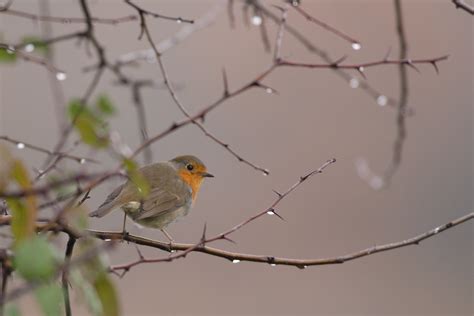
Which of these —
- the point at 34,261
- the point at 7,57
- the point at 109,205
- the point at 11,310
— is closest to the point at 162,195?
the point at 109,205

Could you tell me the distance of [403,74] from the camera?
7.60 feet

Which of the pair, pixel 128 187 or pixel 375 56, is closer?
pixel 128 187

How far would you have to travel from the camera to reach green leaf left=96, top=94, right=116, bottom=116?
127 centimetres

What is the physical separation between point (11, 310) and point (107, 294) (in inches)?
6.4

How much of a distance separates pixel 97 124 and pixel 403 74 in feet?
4.71

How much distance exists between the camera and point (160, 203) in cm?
346

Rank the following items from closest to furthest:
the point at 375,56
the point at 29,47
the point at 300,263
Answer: the point at 300,263, the point at 29,47, the point at 375,56

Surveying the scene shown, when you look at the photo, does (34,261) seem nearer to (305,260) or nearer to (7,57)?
(305,260)

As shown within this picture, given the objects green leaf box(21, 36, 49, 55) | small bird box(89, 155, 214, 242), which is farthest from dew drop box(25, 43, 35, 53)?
small bird box(89, 155, 214, 242)

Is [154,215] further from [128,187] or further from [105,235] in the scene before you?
[105,235]

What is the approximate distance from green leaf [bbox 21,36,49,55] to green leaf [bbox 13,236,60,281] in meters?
1.28

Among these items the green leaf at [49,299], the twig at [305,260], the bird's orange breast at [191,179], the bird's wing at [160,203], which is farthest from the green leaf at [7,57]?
the bird's orange breast at [191,179]

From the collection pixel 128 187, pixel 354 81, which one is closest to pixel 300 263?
pixel 354 81

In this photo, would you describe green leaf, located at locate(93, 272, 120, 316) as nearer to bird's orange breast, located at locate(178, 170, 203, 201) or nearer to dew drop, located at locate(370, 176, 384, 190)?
dew drop, located at locate(370, 176, 384, 190)
